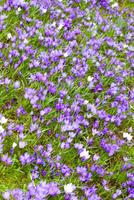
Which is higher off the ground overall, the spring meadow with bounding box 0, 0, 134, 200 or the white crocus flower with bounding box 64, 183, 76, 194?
the spring meadow with bounding box 0, 0, 134, 200

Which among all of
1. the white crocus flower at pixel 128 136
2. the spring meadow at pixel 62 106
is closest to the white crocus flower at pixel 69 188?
the spring meadow at pixel 62 106

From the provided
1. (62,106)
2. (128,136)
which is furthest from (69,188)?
(128,136)

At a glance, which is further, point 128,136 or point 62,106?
point 128,136

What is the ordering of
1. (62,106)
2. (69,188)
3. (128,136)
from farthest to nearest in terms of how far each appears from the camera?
1. (128,136)
2. (62,106)
3. (69,188)

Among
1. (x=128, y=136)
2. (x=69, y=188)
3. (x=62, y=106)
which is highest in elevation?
(x=62, y=106)

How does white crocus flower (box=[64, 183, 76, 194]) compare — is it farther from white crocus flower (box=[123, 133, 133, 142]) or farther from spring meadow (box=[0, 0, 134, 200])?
white crocus flower (box=[123, 133, 133, 142])

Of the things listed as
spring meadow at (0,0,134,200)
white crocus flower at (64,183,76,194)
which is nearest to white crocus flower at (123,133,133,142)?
spring meadow at (0,0,134,200)

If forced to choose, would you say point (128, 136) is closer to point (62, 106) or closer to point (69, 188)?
point (62, 106)

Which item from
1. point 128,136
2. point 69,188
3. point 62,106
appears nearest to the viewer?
point 69,188

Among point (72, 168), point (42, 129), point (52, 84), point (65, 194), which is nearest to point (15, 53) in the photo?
point (52, 84)
